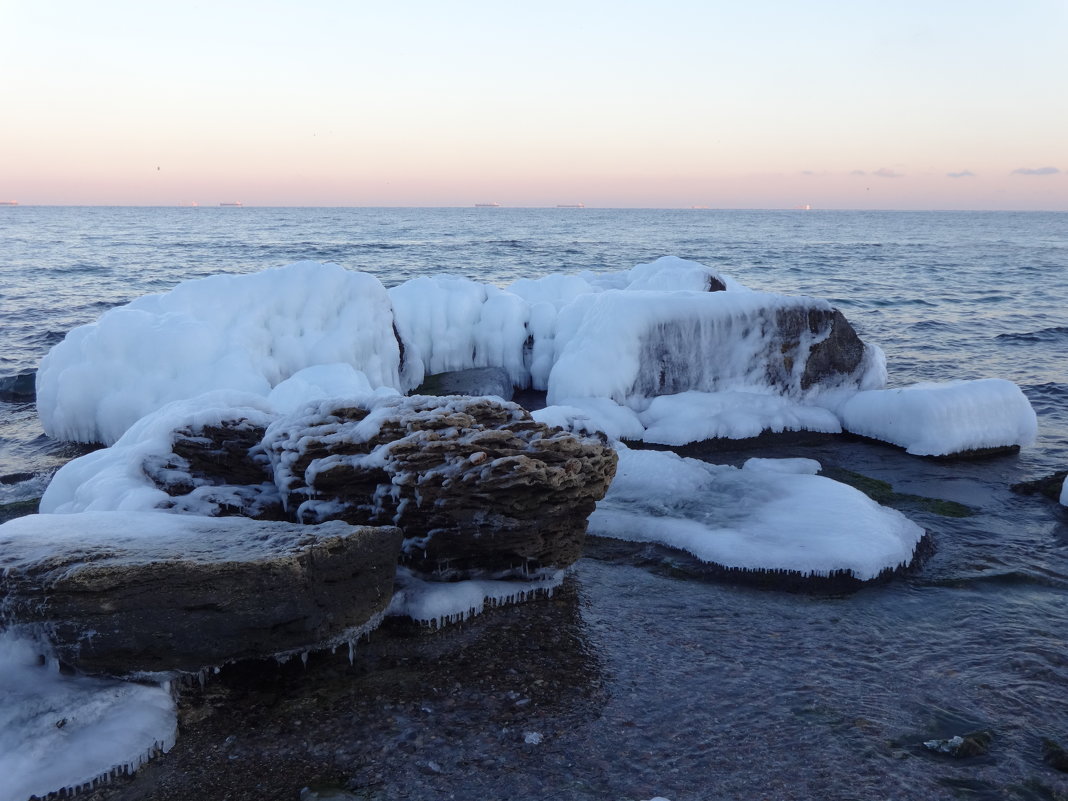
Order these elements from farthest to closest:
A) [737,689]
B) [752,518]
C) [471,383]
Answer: [471,383] < [752,518] < [737,689]

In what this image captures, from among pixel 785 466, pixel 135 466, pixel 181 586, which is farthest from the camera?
pixel 785 466

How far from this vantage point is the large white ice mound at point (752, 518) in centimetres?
745

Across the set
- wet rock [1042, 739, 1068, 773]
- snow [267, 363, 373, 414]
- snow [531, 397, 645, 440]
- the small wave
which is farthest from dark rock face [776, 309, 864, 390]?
the small wave

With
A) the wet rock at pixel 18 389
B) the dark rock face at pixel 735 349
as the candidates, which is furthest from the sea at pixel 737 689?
the wet rock at pixel 18 389

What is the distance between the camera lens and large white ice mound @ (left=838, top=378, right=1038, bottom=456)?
37.2 ft

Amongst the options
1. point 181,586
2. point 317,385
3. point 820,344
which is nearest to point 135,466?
point 181,586

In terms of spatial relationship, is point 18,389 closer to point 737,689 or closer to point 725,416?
point 725,416

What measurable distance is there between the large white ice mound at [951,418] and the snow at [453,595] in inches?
285

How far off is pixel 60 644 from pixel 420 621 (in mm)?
2518

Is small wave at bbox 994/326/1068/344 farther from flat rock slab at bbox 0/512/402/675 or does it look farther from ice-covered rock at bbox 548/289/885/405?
flat rock slab at bbox 0/512/402/675

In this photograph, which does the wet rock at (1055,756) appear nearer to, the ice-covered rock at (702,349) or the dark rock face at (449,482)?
the dark rock face at (449,482)

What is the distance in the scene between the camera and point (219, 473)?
24.0ft

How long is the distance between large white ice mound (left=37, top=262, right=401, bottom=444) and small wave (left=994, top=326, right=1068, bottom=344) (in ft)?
57.1

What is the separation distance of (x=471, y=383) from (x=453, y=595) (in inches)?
294
